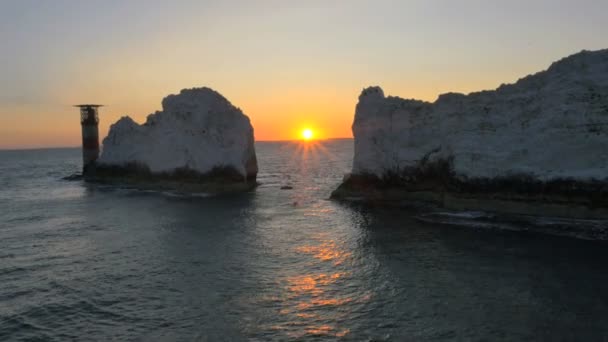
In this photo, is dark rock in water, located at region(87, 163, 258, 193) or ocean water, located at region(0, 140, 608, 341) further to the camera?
dark rock in water, located at region(87, 163, 258, 193)

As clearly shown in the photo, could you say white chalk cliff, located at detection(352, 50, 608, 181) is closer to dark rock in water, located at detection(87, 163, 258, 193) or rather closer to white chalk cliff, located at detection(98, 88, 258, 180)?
dark rock in water, located at detection(87, 163, 258, 193)

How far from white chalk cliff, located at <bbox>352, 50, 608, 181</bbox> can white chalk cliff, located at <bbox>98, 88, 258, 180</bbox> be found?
15.5m

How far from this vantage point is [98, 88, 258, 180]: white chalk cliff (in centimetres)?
4678

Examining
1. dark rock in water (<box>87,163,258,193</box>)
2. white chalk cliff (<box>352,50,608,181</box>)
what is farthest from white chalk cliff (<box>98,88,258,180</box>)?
white chalk cliff (<box>352,50,608,181</box>)

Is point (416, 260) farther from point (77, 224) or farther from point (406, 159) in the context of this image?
point (77, 224)

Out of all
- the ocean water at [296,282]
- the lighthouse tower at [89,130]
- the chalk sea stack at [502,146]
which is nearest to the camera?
the ocean water at [296,282]

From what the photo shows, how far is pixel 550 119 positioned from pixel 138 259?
25.9m

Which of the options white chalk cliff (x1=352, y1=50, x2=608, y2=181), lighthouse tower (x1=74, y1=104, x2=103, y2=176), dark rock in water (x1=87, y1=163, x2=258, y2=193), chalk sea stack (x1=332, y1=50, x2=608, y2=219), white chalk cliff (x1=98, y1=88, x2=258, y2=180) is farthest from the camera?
lighthouse tower (x1=74, y1=104, x2=103, y2=176)

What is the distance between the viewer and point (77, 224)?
94.0ft

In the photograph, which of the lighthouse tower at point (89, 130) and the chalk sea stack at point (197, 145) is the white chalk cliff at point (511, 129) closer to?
the chalk sea stack at point (197, 145)

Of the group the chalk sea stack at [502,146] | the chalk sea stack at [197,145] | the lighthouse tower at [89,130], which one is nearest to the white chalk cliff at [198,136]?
the chalk sea stack at [197,145]

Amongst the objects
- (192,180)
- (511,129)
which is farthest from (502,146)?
(192,180)

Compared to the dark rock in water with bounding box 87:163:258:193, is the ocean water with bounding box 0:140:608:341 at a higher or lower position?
lower

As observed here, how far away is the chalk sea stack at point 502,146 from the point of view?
25750mm
